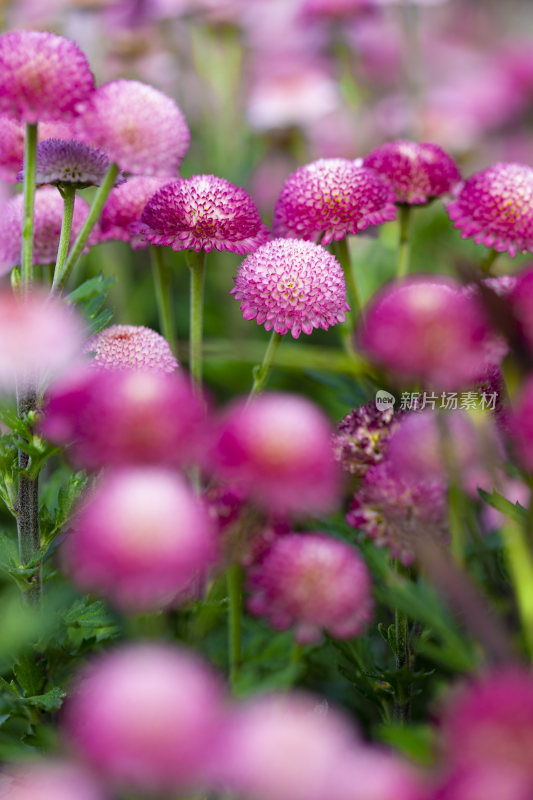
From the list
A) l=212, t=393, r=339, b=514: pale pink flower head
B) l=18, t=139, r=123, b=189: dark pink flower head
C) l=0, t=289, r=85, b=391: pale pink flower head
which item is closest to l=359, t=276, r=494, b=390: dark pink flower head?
l=212, t=393, r=339, b=514: pale pink flower head

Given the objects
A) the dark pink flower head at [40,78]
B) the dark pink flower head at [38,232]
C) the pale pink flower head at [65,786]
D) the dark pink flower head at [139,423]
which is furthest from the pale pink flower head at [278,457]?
the dark pink flower head at [38,232]

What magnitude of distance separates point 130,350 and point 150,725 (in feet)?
1.26

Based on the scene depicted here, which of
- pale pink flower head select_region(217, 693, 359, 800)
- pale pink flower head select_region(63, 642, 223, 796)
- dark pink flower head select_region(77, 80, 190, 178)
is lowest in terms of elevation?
pale pink flower head select_region(217, 693, 359, 800)

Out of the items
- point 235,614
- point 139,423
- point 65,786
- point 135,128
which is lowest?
point 235,614

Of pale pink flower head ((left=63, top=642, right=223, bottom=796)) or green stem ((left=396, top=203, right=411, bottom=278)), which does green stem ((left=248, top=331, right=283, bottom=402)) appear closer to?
green stem ((left=396, top=203, right=411, bottom=278))

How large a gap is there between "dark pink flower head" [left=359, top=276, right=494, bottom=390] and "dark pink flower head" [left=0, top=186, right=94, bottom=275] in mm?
373

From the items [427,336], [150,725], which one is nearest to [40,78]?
[427,336]

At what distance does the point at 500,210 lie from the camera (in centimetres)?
82

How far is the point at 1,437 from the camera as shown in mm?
745

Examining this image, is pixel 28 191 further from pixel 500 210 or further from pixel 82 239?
pixel 500 210

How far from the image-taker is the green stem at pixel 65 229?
73cm

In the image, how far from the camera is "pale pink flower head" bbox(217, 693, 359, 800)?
385 mm

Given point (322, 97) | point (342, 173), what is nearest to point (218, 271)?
point (322, 97)

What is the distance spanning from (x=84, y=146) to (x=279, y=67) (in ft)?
6.61
